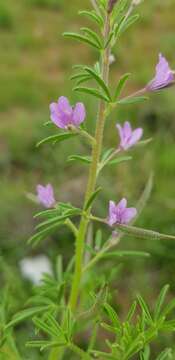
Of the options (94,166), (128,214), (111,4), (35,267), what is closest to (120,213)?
(128,214)

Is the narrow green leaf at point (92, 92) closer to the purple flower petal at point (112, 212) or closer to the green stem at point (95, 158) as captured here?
the green stem at point (95, 158)

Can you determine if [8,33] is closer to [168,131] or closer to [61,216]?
[168,131]

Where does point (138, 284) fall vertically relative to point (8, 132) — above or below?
below

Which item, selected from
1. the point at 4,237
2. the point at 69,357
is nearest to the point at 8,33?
the point at 4,237

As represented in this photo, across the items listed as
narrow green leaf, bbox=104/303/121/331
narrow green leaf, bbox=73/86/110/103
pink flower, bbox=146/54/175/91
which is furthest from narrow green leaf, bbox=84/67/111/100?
narrow green leaf, bbox=104/303/121/331

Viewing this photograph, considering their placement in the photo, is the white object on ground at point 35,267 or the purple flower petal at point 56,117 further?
the white object on ground at point 35,267

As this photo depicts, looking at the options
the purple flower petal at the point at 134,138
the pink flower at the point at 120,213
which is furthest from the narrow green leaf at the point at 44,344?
the purple flower petal at the point at 134,138
